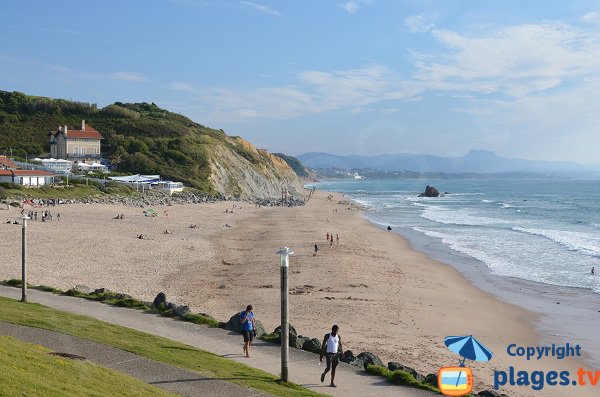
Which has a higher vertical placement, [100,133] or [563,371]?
[100,133]

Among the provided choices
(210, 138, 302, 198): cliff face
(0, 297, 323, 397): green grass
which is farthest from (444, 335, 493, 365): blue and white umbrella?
(210, 138, 302, 198): cliff face

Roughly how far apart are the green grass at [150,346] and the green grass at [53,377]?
174cm

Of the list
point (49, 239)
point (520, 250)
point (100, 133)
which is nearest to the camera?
point (49, 239)

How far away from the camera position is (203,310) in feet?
66.6

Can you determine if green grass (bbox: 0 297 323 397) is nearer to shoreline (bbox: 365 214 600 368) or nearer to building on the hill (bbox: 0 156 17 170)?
shoreline (bbox: 365 214 600 368)

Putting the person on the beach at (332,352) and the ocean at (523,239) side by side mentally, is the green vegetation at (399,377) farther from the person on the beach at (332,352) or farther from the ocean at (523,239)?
the ocean at (523,239)

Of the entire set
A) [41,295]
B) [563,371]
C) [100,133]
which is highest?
[100,133]

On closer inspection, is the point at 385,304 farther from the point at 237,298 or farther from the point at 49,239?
the point at 49,239

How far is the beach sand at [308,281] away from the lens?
18219 millimetres

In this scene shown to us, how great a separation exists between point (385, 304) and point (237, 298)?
5817 mm

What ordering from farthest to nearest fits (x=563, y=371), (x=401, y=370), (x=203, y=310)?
(x=203, y=310)
(x=563, y=371)
(x=401, y=370)

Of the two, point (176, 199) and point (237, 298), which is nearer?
point (237, 298)

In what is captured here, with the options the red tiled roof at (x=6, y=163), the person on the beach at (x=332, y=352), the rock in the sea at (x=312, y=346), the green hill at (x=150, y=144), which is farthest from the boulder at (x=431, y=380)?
the green hill at (x=150, y=144)

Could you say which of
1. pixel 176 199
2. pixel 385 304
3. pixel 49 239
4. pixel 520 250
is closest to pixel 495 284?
pixel 385 304
